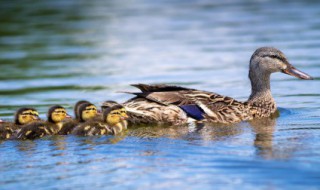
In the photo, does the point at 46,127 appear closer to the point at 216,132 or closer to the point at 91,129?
the point at 91,129

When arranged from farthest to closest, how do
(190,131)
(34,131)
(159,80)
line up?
(159,80) < (190,131) < (34,131)

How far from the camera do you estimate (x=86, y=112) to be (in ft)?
34.3

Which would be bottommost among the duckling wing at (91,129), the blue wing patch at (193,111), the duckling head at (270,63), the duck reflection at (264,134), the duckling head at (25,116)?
Result: the duck reflection at (264,134)

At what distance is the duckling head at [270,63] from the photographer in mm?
11828

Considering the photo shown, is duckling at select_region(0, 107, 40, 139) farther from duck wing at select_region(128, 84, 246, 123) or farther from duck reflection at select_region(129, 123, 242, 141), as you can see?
duck wing at select_region(128, 84, 246, 123)

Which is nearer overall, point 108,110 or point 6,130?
point 6,130

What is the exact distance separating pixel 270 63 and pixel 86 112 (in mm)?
2700

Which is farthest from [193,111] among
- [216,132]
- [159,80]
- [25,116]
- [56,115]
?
[159,80]

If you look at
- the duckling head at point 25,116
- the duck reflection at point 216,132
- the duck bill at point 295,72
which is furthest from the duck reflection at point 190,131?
the duck bill at point 295,72

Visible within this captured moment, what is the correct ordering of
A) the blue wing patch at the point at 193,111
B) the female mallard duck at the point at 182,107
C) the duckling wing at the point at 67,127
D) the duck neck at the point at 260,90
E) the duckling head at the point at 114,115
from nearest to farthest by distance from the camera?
the duckling wing at the point at 67,127 < the duckling head at the point at 114,115 < the female mallard duck at the point at 182,107 < the blue wing patch at the point at 193,111 < the duck neck at the point at 260,90

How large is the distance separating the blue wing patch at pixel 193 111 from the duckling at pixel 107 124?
0.86 metres

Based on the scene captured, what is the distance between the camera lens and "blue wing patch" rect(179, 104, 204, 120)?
11023 millimetres

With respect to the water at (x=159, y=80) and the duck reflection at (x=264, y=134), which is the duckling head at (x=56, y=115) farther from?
the duck reflection at (x=264, y=134)

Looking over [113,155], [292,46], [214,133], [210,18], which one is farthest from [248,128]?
[210,18]
